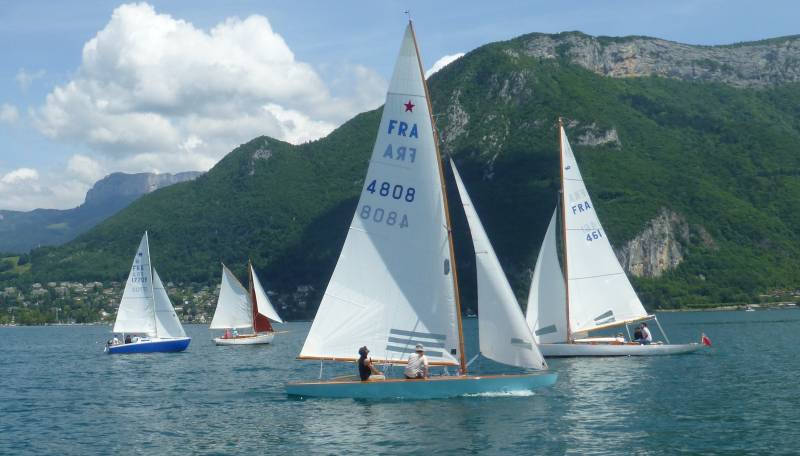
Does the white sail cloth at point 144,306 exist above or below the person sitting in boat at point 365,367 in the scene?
above

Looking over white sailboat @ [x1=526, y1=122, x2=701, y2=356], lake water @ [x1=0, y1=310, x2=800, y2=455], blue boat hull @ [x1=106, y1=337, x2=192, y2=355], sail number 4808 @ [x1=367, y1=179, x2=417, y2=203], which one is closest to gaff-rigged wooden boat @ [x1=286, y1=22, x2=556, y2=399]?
sail number 4808 @ [x1=367, y1=179, x2=417, y2=203]

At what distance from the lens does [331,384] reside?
37812 mm

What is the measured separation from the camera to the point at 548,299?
58.1 metres

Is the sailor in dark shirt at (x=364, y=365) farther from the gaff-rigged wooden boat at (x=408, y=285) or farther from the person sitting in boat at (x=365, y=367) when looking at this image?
the gaff-rigged wooden boat at (x=408, y=285)

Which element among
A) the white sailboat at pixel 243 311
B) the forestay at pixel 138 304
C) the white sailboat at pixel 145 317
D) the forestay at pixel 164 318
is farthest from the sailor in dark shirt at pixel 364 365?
the white sailboat at pixel 243 311

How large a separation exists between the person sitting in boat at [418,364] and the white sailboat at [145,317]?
158ft

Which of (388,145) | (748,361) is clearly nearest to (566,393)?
(388,145)

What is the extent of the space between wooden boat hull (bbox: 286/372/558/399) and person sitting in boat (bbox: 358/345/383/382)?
293mm

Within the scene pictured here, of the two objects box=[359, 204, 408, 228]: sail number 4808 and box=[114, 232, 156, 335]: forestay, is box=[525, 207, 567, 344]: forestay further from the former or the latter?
box=[114, 232, 156, 335]: forestay

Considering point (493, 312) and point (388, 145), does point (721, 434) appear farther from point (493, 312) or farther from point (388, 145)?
point (388, 145)

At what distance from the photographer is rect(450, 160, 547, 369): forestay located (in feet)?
117

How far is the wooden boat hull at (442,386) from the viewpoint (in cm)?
3600

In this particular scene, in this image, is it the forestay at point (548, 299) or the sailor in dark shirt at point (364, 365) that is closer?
the sailor in dark shirt at point (364, 365)

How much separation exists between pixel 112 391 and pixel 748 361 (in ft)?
128
